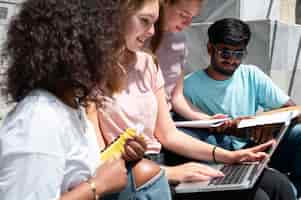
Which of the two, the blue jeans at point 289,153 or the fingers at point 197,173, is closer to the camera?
the fingers at point 197,173

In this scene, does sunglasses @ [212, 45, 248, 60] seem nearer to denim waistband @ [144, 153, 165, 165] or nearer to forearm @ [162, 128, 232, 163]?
forearm @ [162, 128, 232, 163]

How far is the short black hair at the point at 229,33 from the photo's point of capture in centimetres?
319

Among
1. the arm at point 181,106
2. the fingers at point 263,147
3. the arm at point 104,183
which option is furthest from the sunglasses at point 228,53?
the arm at point 104,183

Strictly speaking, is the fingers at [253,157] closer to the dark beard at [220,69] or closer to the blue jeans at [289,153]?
the blue jeans at [289,153]

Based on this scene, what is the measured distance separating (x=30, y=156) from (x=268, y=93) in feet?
7.21

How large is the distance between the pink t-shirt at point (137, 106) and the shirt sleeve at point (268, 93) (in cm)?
106

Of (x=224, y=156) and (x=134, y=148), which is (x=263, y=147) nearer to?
(x=224, y=156)

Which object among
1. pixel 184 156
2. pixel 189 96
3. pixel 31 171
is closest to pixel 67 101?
pixel 31 171

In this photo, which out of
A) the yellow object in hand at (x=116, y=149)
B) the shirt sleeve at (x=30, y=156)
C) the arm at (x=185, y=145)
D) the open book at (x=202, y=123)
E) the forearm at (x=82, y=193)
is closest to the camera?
the shirt sleeve at (x=30, y=156)

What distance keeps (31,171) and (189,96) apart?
2.03 metres

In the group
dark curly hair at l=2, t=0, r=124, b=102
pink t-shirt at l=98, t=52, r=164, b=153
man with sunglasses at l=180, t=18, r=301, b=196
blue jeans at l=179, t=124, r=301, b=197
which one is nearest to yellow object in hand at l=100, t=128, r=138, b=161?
dark curly hair at l=2, t=0, r=124, b=102

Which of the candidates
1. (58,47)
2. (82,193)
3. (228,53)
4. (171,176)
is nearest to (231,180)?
(171,176)

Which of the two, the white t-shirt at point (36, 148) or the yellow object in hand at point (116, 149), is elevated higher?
the white t-shirt at point (36, 148)

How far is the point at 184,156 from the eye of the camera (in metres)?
2.56
